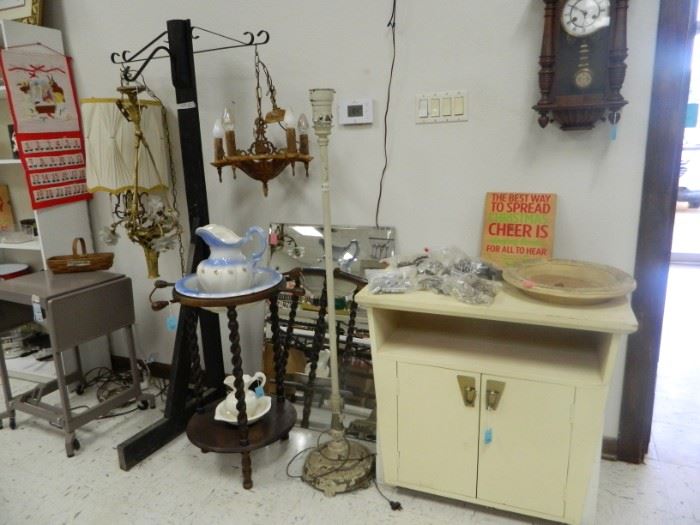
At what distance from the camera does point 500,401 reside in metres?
1.49

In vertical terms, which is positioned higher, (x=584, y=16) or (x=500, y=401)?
(x=584, y=16)

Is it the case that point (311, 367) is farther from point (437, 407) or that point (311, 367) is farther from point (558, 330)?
point (558, 330)

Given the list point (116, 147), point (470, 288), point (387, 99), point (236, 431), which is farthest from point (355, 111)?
point (236, 431)

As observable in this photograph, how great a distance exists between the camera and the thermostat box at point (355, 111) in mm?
1931

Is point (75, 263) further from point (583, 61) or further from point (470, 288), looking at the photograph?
point (583, 61)

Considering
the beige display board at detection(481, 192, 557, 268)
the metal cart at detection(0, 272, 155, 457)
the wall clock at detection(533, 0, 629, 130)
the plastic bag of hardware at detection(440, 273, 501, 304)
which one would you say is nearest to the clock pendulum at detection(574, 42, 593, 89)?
the wall clock at detection(533, 0, 629, 130)

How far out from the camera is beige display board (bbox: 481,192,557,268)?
1763 millimetres

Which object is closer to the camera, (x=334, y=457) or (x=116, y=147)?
(x=334, y=457)

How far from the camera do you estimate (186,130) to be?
6.46 ft

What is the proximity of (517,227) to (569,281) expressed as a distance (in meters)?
0.32

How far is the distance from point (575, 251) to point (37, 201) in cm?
233

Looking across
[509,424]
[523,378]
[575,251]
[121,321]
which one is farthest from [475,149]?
[121,321]

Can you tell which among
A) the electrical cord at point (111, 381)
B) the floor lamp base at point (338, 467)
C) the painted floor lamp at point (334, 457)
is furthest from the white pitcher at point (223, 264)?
the electrical cord at point (111, 381)

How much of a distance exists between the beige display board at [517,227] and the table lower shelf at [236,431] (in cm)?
98
